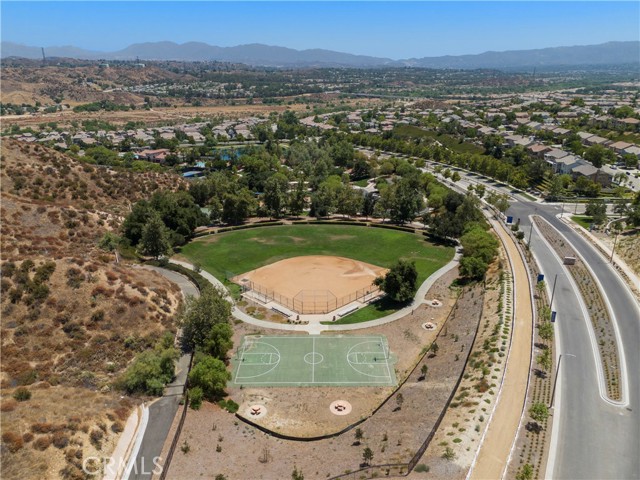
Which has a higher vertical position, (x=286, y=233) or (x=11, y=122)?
(x=11, y=122)

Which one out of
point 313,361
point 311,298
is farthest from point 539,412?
point 311,298

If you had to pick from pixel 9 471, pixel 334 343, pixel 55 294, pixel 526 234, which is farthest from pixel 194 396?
pixel 526 234

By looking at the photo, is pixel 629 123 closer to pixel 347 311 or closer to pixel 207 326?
pixel 347 311

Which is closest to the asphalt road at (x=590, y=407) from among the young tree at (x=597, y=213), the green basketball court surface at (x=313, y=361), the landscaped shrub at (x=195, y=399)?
the green basketball court surface at (x=313, y=361)

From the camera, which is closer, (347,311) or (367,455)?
Answer: (367,455)

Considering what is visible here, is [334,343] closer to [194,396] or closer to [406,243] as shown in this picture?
[194,396]

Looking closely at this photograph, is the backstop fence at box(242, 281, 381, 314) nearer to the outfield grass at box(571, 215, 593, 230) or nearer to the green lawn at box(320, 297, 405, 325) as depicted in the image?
the green lawn at box(320, 297, 405, 325)

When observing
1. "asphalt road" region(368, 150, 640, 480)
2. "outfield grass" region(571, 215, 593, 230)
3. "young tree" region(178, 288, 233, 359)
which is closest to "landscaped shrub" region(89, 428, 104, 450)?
"young tree" region(178, 288, 233, 359)
